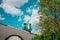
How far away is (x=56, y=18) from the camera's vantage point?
1390 inches

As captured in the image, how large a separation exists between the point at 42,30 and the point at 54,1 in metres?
3.30

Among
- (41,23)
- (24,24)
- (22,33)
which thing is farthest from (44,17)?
(24,24)

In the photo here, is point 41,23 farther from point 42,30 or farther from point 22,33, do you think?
point 22,33

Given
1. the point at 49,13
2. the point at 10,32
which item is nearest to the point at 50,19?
the point at 49,13

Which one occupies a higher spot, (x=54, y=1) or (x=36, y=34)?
(x=54, y=1)

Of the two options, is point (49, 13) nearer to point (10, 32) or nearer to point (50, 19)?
point (50, 19)

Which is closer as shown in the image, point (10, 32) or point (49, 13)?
point (49, 13)

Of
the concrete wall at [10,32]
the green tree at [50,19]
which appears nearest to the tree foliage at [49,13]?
the green tree at [50,19]

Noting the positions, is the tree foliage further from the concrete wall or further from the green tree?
the concrete wall

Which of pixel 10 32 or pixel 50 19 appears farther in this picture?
pixel 10 32

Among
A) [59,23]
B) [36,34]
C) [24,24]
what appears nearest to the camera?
[59,23]

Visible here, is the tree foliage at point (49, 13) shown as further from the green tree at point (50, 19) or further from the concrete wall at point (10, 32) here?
the concrete wall at point (10, 32)

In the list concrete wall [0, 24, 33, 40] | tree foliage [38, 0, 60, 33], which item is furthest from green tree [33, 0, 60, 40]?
concrete wall [0, 24, 33, 40]

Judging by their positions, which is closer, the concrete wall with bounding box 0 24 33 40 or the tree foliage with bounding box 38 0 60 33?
the tree foliage with bounding box 38 0 60 33
